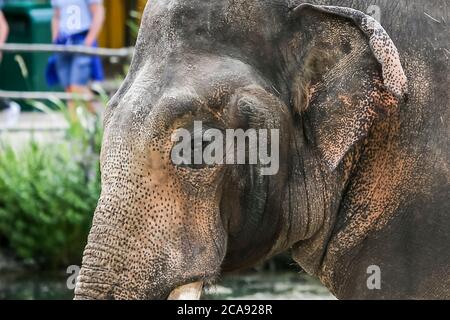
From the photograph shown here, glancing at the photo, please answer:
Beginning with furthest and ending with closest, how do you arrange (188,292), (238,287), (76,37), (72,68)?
(76,37), (72,68), (238,287), (188,292)

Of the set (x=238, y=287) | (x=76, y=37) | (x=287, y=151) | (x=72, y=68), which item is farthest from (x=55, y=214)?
(x=287, y=151)

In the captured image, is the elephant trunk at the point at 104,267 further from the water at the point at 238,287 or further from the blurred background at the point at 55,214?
the blurred background at the point at 55,214

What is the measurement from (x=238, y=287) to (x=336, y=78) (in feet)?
16.4

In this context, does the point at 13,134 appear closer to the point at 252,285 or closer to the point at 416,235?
the point at 252,285

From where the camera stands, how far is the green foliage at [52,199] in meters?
9.34

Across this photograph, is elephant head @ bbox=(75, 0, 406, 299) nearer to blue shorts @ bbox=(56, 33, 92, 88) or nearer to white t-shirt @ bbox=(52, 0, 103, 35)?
white t-shirt @ bbox=(52, 0, 103, 35)

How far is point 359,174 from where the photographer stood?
4117mm

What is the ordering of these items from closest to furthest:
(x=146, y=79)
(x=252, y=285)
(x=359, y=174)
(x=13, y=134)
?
1. (x=146, y=79)
2. (x=359, y=174)
3. (x=252, y=285)
4. (x=13, y=134)

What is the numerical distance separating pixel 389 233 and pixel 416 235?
9cm

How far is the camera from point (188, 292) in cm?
385

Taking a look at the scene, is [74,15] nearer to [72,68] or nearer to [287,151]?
[72,68]

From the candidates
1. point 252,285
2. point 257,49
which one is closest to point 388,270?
point 257,49

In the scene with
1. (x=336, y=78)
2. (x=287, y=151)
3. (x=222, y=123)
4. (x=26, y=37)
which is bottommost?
(x=26, y=37)

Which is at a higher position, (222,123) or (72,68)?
(222,123)
